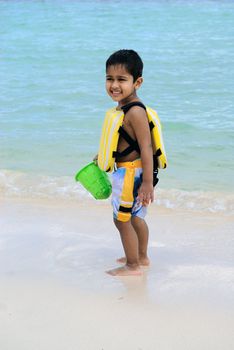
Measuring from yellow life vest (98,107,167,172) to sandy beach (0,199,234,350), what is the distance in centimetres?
67

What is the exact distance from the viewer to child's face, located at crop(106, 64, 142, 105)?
Result: 376 centimetres

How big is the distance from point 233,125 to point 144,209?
182 inches

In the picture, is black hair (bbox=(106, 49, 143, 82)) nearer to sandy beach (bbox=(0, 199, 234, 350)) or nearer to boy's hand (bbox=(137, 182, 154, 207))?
boy's hand (bbox=(137, 182, 154, 207))

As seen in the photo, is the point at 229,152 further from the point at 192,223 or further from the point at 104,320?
the point at 104,320

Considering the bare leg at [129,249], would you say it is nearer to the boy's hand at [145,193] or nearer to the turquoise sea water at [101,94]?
the boy's hand at [145,193]

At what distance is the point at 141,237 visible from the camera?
13.5ft

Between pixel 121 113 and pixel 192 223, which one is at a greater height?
pixel 121 113

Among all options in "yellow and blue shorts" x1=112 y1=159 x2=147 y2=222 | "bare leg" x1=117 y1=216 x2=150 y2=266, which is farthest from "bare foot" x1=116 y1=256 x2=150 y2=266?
"yellow and blue shorts" x1=112 y1=159 x2=147 y2=222

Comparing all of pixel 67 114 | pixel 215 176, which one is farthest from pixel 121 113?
pixel 67 114

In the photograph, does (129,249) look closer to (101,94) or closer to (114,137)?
(114,137)

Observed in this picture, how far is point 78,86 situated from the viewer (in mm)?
11102

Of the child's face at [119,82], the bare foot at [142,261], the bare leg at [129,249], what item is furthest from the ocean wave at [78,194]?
the child's face at [119,82]

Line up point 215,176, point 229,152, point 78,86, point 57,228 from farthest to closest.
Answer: point 78,86 → point 229,152 → point 215,176 → point 57,228

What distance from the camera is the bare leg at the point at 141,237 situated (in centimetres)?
403
